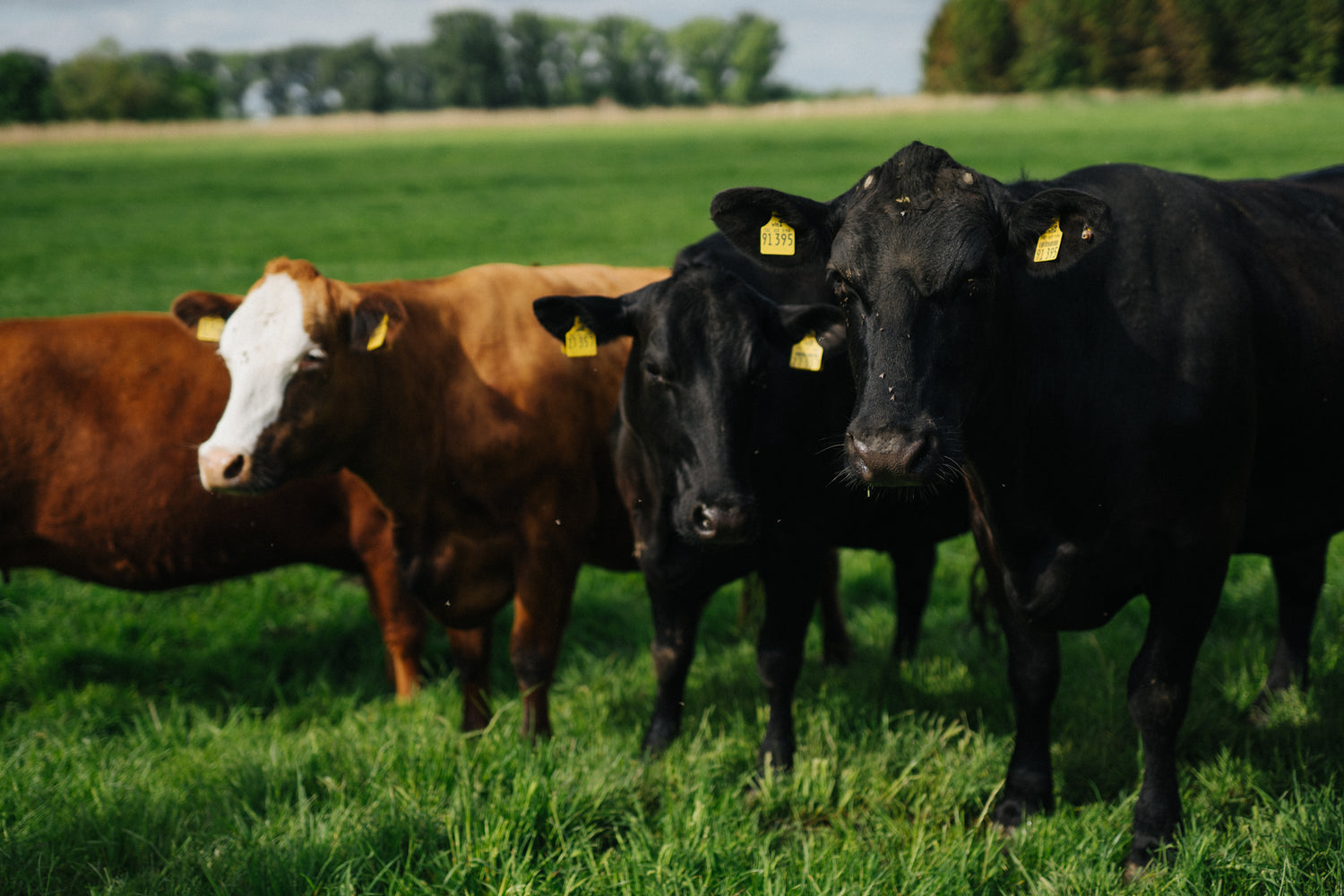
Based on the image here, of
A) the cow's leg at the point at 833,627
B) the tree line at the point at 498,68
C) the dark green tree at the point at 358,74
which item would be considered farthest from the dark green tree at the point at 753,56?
the cow's leg at the point at 833,627

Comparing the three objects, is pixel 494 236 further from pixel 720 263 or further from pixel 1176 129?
pixel 1176 129

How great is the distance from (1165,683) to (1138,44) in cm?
8315

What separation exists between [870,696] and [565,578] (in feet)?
4.45

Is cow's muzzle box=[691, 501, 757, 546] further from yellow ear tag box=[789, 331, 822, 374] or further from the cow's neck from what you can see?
the cow's neck

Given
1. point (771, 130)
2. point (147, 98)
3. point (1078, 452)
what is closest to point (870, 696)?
point (1078, 452)

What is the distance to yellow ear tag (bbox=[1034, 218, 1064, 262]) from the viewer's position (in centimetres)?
285

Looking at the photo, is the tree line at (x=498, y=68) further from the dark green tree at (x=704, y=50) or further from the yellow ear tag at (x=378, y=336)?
the yellow ear tag at (x=378, y=336)

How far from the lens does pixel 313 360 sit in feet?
12.4

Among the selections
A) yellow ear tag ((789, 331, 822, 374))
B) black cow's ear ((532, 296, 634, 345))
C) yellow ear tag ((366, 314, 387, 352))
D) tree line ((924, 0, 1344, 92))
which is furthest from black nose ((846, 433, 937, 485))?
tree line ((924, 0, 1344, 92))

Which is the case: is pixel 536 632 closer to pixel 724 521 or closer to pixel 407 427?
pixel 407 427

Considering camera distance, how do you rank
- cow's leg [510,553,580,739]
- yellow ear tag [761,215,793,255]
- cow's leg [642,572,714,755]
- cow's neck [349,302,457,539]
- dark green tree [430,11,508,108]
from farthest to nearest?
dark green tree [430,11,508,108], cow's leg [510,553,580,739], cow's neck [349,302,457,539], cow's leg [642,572,714,755], yellow ear tag [761,215,793,255]

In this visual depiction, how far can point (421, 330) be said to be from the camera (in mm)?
4250

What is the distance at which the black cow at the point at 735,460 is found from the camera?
11.4 ft

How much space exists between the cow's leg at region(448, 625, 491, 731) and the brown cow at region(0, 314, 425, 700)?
33 cm
